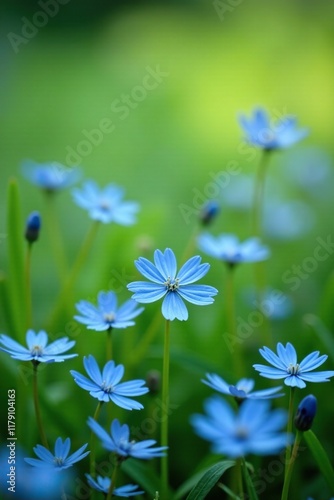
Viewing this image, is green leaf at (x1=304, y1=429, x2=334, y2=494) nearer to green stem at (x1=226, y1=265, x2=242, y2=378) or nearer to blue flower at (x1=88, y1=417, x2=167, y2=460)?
blue flower at (x1=88, y1=417, x2=167, y2=460)

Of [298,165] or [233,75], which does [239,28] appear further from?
[298,165]

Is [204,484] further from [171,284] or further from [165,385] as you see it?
[171,284]

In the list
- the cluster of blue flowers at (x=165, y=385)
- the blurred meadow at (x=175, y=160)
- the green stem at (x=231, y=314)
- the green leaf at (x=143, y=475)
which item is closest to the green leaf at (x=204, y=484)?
the cluster of blue flowers at (x=165, y=385)

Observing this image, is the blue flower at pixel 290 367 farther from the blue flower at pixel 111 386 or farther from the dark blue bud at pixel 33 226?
the dark blue bud at pixel 33 226

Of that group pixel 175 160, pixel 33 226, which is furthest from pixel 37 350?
pixel 175 160

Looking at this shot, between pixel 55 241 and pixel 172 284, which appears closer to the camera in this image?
pixel 172 284

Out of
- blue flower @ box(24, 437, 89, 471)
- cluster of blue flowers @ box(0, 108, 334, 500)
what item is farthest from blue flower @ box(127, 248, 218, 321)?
blue flower @ box(24, 437, 89, 471)
